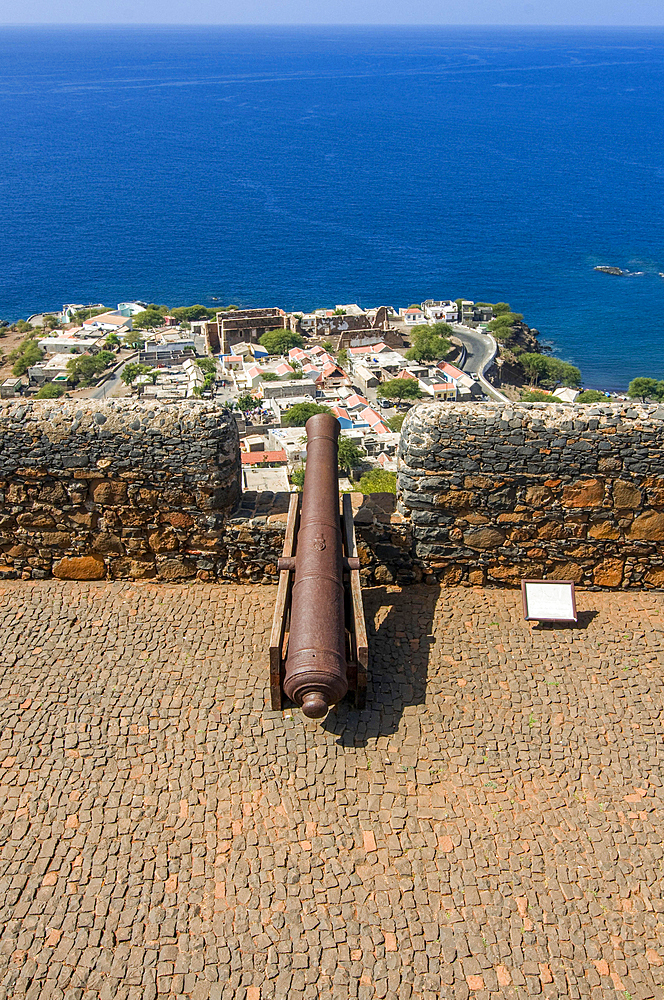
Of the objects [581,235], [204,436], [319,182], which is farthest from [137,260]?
[204,436]

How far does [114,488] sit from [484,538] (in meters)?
3.36

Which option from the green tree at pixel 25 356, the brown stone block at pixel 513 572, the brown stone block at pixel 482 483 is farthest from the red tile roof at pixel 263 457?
the brown stone block at pixel 482 483

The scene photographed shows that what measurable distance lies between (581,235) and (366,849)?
123 m

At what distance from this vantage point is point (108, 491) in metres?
6.86

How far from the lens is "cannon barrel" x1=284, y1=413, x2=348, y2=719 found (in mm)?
4742

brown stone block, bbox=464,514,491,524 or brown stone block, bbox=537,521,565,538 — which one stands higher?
Result: brown stone block, bbox=464,514,491,524

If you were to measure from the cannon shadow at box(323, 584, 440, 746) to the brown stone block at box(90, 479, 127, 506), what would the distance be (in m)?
2.38

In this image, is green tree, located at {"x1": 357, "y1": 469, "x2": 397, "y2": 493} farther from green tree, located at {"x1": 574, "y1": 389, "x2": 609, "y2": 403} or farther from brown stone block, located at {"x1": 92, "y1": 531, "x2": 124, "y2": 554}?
brown stone block, located at {"x1": 92, "y1": 531, "x2": 124, "y2": 554}

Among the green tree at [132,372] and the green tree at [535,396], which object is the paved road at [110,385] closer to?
the green tree at [132,372]

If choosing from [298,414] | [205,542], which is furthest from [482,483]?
[298,414]

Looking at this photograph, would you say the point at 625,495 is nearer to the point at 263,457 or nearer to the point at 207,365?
the point at 263,457

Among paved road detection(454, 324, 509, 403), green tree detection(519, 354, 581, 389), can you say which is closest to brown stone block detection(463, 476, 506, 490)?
Result: green tree detection(519, 354, 581, 389)

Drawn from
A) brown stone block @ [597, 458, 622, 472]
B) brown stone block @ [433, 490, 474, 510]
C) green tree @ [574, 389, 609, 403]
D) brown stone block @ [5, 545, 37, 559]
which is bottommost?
green tree @ [574, 389, 609, 403]

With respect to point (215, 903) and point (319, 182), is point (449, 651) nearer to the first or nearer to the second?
point (215, 903)
